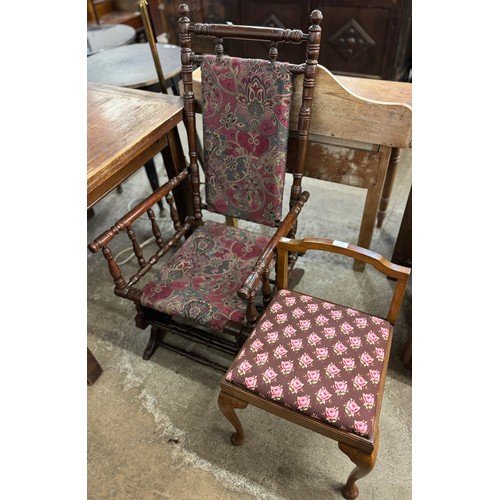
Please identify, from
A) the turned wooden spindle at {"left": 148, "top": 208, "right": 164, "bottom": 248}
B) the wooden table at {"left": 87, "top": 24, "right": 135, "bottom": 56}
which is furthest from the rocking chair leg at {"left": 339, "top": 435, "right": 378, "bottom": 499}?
the wooden table at {"left": 87, "top": 24, "right": 135, "bottom": 56}

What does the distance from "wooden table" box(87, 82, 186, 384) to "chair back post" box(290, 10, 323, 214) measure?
1.77 feet

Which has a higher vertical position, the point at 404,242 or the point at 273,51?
the point at 273,51

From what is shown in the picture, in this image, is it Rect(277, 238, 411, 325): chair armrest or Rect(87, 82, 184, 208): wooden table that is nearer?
Rect(277, 238, 411, 325): chair armrest

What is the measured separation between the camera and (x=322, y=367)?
1.10 metres

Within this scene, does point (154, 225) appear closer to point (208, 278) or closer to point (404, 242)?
point (208, 278)

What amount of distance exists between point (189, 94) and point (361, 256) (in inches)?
35.5

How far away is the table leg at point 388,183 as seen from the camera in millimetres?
1862

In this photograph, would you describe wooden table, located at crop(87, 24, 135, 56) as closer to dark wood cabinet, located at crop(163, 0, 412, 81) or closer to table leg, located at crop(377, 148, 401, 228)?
dark wood cabinet, located at crop(163, 0, 412, 81)

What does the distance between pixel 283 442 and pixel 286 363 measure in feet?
1.58

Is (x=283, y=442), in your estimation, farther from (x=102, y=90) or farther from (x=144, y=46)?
(x=144, y=46)

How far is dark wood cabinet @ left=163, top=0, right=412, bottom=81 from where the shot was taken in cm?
265

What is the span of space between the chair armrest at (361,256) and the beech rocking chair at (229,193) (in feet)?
0.17

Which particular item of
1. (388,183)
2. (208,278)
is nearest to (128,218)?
(208,278)

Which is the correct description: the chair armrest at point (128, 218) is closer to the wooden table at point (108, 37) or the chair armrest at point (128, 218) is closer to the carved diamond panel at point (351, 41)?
the wooden table at point (108, 37)
